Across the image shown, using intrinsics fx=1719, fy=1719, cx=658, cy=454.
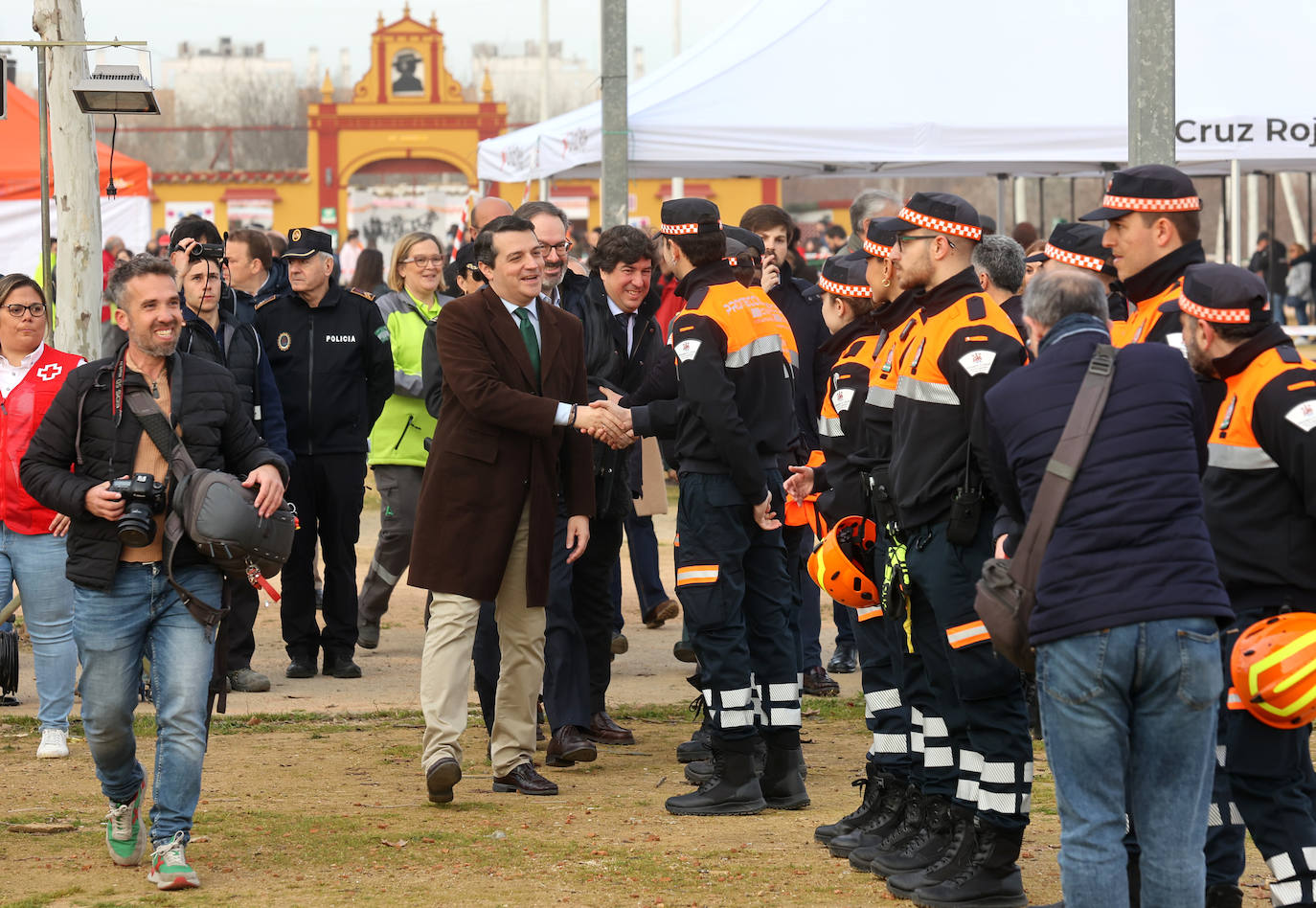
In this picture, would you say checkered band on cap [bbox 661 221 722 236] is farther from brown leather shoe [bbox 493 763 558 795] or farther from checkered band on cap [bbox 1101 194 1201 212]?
brown leather shoe [bbox 493 763 558 795]

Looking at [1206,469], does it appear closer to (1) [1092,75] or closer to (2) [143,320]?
(2) [143,320]

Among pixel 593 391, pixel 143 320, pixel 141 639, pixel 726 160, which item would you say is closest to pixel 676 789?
pixel 593 391

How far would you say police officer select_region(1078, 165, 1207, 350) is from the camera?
5199mm

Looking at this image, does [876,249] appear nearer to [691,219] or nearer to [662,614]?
[691,219]

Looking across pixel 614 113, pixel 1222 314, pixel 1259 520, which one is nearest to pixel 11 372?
pixel 1222 314

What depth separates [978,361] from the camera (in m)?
5.20

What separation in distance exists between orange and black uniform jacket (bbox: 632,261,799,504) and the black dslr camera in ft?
6.68

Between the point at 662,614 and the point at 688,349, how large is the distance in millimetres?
4071

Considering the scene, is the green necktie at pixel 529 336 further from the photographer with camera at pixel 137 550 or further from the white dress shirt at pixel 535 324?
the photographer with camera at pixel 137 550

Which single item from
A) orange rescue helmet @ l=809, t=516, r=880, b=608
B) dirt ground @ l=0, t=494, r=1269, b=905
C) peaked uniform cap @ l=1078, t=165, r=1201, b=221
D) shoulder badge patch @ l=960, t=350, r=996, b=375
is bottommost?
dirt ground @ l=0, t=494, r=1269, b=905

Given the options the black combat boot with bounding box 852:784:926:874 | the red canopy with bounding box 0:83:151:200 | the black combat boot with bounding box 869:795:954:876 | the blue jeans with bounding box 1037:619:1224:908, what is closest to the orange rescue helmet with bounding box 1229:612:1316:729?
the blue jeans with bounding box 1037:619:1224:908

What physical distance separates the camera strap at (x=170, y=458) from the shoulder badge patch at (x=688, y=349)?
188cm

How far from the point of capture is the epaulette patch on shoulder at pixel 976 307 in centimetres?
532

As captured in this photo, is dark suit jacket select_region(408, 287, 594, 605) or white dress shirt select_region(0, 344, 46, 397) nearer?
dark suit jacket select_region(408, 287, 594, 605)
